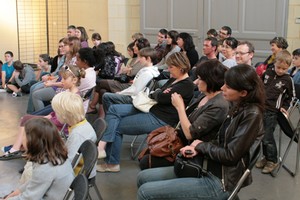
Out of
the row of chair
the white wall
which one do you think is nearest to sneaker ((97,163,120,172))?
the row of chair

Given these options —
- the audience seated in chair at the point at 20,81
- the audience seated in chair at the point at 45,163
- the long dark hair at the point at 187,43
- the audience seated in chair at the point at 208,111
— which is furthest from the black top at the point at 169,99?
the audience seated in chair at the point at 20,81

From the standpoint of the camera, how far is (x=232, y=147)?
2.38 metres

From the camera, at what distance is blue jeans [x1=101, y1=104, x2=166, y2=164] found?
12.9ft

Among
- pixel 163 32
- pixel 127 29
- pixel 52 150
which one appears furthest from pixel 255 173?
pixel 127 29

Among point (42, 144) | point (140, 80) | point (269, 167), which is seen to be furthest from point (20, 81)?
point (42, 144)

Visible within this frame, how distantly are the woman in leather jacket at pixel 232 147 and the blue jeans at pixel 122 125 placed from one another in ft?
4.50

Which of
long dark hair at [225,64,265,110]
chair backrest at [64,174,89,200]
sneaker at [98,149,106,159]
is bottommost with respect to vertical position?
sneaker at [98,149,106,159]

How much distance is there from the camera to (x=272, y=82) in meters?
4.10

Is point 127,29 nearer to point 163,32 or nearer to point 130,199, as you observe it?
point 163,32

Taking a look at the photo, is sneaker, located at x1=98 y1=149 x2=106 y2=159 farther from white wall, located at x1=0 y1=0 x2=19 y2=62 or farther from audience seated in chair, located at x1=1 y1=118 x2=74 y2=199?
white wall, located at x1=0 y1=0 x2=19 y2=62

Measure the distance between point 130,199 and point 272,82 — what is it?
168 cm

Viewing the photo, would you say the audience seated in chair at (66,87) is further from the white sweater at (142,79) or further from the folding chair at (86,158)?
the folding chair at (86,158)

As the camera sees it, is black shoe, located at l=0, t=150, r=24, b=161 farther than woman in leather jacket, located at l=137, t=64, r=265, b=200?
Yes

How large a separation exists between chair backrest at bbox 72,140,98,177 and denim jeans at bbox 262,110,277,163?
1938 mm
